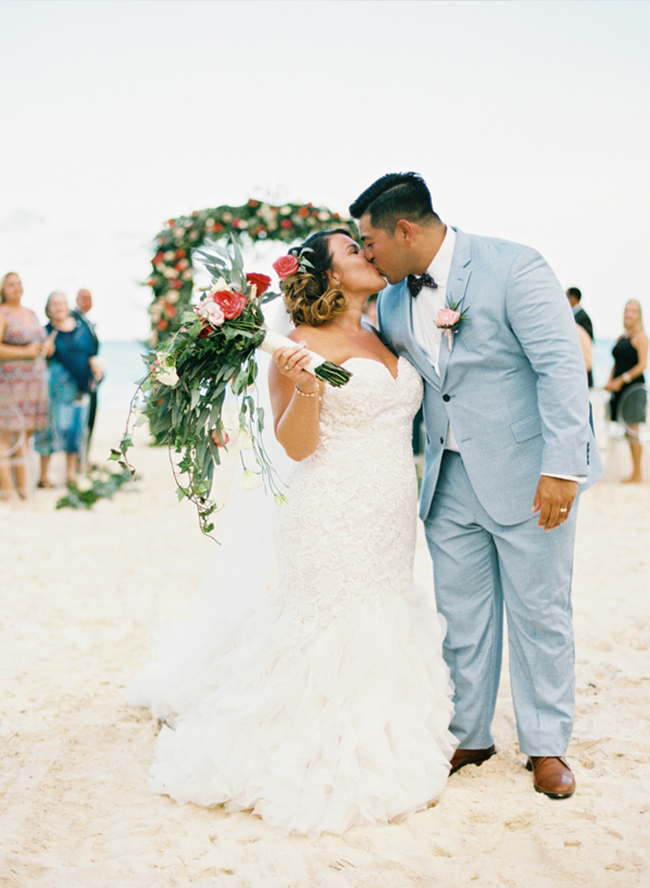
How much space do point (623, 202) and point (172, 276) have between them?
1514cm

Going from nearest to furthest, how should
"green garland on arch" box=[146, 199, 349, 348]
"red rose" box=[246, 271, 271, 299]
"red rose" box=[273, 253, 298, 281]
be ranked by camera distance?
"red rose" box=[246, 271, 271, 299]
"red rose" box=[273, 253, 298, 281]
"green garland on arch" box=[146, 199, 349, 348]

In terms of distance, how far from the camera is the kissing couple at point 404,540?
8.27 feet

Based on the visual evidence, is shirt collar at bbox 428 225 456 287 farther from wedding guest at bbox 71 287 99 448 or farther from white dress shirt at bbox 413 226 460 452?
wedding guest at bbox 71 287 99 448

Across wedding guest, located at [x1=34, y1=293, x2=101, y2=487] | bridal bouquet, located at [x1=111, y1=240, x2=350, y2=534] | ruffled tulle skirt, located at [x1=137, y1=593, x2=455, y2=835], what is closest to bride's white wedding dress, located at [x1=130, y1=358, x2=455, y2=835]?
ruffled tulle skirt, located at [x1=137, y1=593, x2=455, y2=835]

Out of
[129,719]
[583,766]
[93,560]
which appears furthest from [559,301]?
[93,560]

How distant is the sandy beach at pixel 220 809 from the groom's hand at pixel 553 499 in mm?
1001

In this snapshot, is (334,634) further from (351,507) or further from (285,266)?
(285,266)

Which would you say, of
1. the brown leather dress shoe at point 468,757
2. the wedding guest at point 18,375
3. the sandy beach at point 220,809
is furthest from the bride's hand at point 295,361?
the wedding guest at point 18,375

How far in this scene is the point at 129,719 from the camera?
11.3 ft

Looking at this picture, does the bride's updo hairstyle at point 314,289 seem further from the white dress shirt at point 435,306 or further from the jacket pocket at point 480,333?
the jacket pocket at point 480,333

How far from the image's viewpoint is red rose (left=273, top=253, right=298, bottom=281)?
271 cm

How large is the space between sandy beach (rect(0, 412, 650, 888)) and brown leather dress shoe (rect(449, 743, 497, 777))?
0.15ft

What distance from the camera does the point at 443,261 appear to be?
2777 mm

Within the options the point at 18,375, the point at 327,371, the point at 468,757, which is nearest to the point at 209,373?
the point at 327,371
